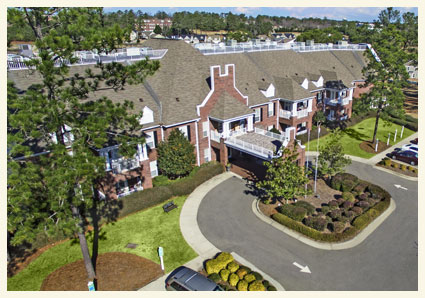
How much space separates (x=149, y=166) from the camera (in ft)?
108

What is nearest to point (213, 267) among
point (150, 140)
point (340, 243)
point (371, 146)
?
point (340, 243)

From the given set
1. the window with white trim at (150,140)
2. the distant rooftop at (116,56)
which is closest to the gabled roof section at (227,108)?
the window with white trim at (150,140)

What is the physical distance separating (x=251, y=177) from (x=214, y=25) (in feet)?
491

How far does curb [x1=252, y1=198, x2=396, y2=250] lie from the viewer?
2486 centimetres

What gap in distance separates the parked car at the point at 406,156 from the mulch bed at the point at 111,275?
3259 centimetres

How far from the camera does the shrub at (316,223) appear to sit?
86.0ft

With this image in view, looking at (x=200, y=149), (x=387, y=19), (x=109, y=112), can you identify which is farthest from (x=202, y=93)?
(x=387, y=19)

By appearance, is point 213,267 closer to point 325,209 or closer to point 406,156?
point 325,209

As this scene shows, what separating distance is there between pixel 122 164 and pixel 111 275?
36.0 ft

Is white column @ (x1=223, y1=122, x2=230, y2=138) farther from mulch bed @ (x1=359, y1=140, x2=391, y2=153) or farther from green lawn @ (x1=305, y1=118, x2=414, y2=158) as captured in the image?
mulch bed @ (x1=359, y1=140, x2=391, y2=153)

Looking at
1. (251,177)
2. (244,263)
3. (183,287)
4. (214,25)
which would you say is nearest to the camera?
(183,287)

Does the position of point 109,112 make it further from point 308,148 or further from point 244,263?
point 308,148

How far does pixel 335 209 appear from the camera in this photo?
94.8 ft

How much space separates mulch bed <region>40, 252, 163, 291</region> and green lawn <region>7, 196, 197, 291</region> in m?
0.61
